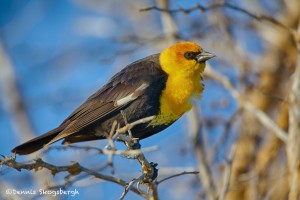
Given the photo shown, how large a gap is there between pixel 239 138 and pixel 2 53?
3.46 m

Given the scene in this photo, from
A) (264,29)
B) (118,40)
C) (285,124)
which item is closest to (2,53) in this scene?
(118,40)

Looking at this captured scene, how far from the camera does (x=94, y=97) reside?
180 inches

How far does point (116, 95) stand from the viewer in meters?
4.47

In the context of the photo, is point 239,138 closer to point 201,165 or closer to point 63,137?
point 201,165

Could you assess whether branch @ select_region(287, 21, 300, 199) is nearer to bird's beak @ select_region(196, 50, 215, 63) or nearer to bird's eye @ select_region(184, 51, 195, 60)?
bird's beak @ select_region(196, 50, 215, 63)

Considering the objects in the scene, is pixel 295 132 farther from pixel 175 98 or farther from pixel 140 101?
pixel 140 101

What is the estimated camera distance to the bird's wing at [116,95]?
4.36 m

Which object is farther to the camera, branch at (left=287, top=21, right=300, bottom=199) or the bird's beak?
the bird's beak

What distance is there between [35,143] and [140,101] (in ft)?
2.68

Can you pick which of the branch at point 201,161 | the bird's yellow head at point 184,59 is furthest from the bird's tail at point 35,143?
the branch at point 201,161

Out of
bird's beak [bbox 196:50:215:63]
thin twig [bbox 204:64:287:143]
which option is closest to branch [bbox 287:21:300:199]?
thin twig [bbox 204:64:287:143]

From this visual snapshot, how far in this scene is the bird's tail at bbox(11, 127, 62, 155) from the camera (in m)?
4.16

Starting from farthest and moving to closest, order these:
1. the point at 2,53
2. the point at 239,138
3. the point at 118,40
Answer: the point at 2,53 < the point at 239,138 < the point at 118,40

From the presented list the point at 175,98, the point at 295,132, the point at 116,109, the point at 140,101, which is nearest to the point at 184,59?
the point at 175,98
